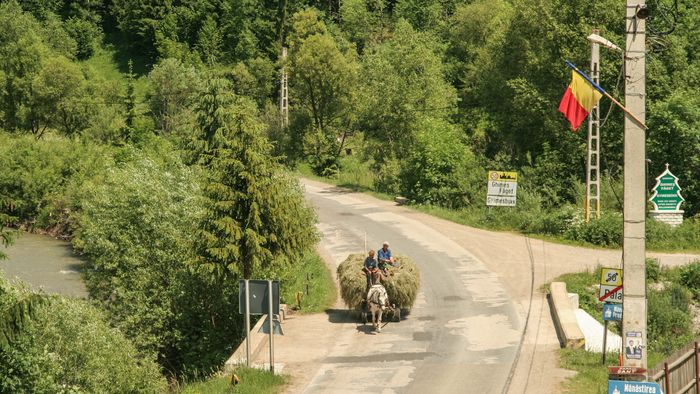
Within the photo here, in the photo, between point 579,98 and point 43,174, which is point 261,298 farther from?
point 43,174

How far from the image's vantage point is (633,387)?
14.1 meters

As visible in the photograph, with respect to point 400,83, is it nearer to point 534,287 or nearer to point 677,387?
point 534,287

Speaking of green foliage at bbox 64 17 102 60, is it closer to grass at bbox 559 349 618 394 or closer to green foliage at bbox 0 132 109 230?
green foliage at bbox 0 132 109 230

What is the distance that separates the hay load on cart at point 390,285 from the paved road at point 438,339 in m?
0.63

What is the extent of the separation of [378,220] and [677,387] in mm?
24533

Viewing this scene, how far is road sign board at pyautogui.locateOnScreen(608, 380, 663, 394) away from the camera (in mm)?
13992

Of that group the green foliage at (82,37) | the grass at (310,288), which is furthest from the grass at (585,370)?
the green foliage at (82,37)

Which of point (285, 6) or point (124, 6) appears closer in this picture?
point (285, 6)

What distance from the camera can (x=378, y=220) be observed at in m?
42.6

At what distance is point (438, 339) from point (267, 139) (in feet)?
23.2

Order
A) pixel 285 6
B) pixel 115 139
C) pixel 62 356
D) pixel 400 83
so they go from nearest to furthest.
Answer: pixel 62 356 → pixel 400 83 → pixel 115 139 → pixel 285 6

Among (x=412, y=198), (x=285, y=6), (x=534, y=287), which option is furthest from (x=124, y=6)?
(x=534, y=287)

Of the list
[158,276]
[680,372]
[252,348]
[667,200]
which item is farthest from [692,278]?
[158,276]

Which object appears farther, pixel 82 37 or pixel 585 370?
pixel 82 37
